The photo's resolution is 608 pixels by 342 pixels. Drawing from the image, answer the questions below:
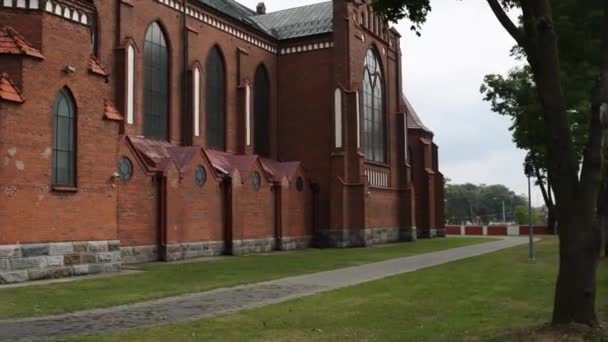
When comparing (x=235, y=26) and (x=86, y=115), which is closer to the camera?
(x=86, y=115)

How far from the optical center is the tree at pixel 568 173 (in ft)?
27.3

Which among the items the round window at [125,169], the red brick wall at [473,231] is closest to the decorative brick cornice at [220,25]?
the round window at [125,169]

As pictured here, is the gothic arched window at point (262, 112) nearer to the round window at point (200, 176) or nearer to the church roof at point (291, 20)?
the church roof at point (291, 20)

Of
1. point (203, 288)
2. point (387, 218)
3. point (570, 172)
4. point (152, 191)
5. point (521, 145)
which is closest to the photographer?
point (570, 172)

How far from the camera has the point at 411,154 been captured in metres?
50.1

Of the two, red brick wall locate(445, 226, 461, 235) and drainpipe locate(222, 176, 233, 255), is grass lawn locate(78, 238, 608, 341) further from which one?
red brick wall locate(445, 226, 461, 235)

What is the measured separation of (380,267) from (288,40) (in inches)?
812

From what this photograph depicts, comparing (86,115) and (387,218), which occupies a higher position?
(86,115)

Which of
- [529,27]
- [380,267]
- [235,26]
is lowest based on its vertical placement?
[380,267]

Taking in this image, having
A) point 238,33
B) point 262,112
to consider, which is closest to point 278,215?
point 262,112

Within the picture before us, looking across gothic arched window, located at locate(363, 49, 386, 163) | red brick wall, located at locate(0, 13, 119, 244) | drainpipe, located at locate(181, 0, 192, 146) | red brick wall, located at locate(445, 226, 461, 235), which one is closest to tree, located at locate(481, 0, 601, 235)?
gothic arched window, located at locate(363, 49, 386, 163)

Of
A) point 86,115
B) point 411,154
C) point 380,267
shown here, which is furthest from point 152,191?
point 411,154

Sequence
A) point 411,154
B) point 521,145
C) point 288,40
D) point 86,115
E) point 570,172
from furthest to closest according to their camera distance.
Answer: point 411,154, point 288,40, point 521,145, point 86,115, point 570,172

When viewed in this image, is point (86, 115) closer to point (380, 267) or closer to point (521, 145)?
point (380, 267)
